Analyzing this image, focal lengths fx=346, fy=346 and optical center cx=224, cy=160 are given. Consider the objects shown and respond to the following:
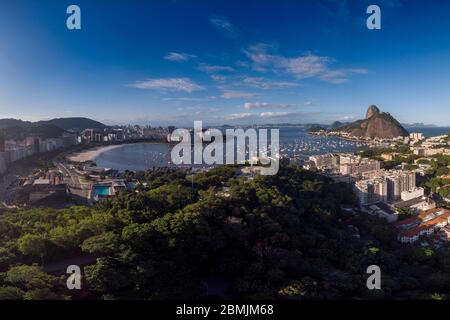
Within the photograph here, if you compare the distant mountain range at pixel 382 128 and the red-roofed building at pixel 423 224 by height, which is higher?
the distant mountain range at pixel 382 128

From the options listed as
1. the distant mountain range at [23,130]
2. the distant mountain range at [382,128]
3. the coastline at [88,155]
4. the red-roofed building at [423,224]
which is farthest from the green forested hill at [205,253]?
the distant mountain range at [382,128]

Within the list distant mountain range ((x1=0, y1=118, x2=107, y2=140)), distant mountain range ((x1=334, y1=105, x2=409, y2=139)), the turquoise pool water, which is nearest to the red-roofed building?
the turquoise pool water

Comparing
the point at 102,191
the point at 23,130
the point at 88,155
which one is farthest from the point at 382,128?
the point at 102,191

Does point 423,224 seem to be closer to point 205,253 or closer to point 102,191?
point 205,253

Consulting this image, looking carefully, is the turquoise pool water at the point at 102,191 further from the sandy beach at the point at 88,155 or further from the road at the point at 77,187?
the sandy beach at the point at 88,155

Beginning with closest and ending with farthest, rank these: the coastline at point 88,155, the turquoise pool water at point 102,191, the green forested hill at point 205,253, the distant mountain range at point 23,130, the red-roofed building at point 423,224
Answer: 1. the green forested hill at point 205,253
2. the red-roofed building at point 423,224
3. the turquoise pool water at point 102,191
4. the distant mountain range at point 23,130
5. the coastline at point 88,155

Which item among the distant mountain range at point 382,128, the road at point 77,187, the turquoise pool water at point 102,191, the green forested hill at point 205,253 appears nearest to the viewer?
the green forested hill at point 205,253

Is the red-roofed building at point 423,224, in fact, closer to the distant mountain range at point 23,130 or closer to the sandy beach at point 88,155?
the sandy beach at point 88,155

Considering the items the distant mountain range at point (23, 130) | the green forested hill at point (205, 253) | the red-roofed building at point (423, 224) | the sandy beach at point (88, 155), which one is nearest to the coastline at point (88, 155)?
the sandy beach at point (88, 155)

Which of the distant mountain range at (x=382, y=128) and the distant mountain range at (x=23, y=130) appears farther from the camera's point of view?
the distant mountain range at (x=382, y=128)

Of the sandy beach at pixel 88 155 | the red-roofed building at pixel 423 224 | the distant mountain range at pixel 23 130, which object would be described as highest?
the distant mountain range at pixel 23 130
